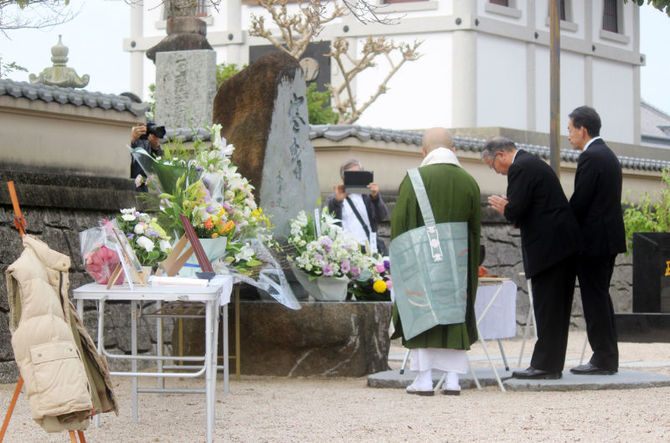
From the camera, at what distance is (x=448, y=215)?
748 centimetres

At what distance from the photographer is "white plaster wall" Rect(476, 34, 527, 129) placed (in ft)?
83.2

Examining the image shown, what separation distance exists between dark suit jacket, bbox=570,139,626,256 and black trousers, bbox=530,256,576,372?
10.1 inches

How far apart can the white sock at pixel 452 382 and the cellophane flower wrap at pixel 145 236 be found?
2037 millimetres

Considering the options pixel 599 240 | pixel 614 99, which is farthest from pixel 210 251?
pixel 614 99

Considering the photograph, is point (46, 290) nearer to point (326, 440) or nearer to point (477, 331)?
point (326, 440)

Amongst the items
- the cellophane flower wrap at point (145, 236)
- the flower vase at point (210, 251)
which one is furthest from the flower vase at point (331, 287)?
the cellophane flower wrap at point (145, 236)

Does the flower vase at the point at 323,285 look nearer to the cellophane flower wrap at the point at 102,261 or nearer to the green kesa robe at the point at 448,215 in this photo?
the green kesa robe at the point at 448,215

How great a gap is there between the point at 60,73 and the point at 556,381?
14642 millimetres

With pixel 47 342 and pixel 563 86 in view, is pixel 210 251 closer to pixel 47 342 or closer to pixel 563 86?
pixel 47 342

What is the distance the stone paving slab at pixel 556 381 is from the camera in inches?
303

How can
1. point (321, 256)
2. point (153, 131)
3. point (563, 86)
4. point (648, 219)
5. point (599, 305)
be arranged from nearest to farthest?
point (599, 305), point (321, 256), point (153, 131), point (648, 219), point (563, 86)

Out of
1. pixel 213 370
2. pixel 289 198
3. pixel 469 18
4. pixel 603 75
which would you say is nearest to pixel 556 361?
pixel 289 198

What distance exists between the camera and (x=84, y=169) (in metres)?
9.62

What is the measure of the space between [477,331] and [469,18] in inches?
705
